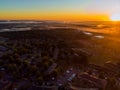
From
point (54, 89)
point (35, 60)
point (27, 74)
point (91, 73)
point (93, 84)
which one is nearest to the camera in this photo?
point (54, 89)

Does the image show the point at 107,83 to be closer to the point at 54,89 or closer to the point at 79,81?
the point at 79,81

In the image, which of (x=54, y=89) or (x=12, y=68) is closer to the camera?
(x=54, y=89)

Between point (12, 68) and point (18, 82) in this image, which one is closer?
point (18, 82)

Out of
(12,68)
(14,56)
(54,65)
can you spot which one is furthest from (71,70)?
(14,56)

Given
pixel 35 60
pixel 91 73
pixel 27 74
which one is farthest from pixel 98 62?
pixel 27 74

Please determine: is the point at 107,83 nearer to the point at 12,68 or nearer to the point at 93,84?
the point at 93,84

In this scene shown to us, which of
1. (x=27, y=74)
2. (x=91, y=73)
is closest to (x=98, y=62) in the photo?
(x=91, y=73)

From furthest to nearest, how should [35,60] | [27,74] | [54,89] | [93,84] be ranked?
1. [35,60]
2. [27,74]
3. [93,84]
4. [54,89]

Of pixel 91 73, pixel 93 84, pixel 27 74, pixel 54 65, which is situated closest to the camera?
pixel 93 84

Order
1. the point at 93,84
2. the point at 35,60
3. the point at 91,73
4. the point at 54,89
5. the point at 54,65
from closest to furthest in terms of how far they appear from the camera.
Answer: the point at 54,89
the point at 93,84
the point at 91,73
the point at 54,65
the point at 35,60
